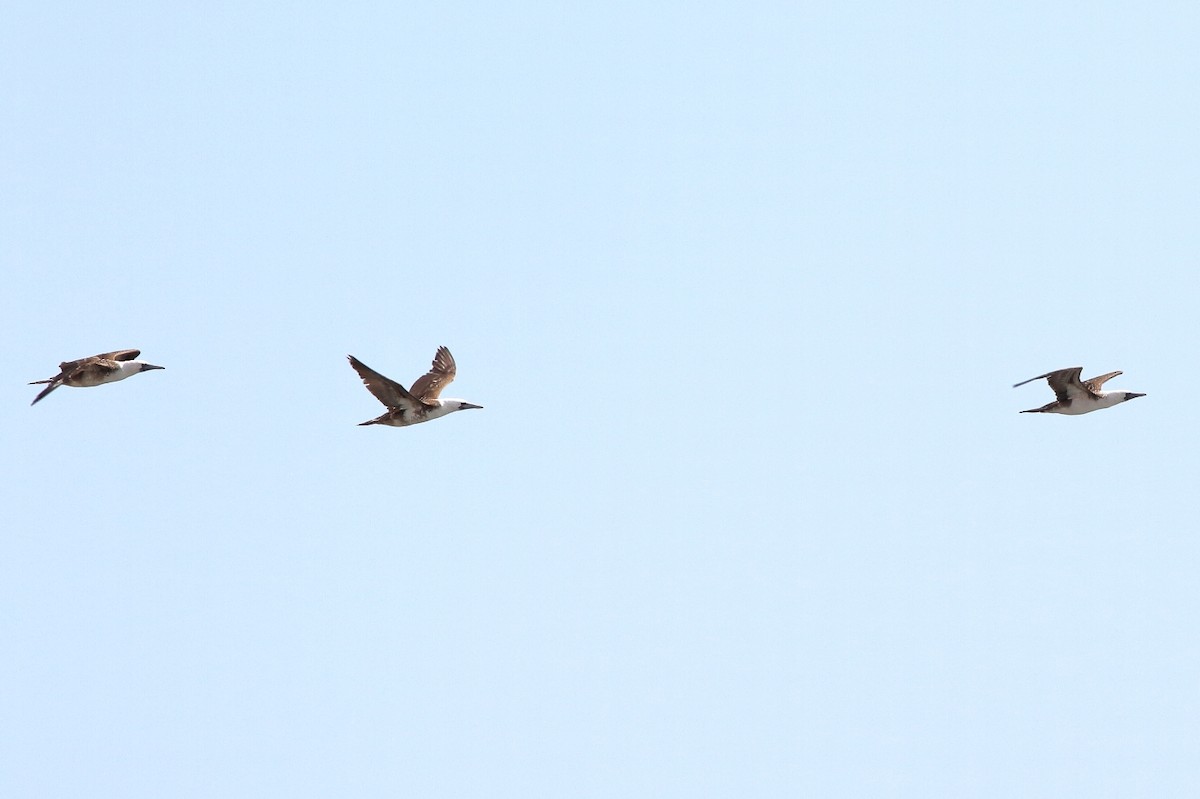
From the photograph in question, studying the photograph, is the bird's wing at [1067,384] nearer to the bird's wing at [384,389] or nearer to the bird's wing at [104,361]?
the bird's wing at [384,389]

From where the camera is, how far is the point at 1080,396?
3127 centimetres

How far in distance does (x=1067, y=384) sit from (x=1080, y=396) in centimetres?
67

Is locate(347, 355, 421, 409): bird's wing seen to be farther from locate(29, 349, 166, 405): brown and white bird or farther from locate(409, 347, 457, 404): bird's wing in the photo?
locate(29, 349, 166, 405): brown and white bird

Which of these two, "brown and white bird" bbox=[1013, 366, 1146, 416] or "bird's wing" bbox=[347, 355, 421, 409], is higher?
"brown and white bird" bbox=[1013, 366, 1146, 416]

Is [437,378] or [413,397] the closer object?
[413,397]

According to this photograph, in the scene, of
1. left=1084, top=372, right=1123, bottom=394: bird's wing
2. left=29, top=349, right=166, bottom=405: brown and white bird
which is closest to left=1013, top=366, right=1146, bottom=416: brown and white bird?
left=1084, top=372, right=1123, bottom=394: bird's wing

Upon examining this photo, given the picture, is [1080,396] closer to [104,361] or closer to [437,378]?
[437,378]

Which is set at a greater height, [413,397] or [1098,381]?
[1098,381]

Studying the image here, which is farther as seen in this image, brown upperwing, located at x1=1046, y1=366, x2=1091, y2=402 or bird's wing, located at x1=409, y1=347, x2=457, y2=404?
bird's wing, located at x1=409, y1=347, x2=457, y2=404

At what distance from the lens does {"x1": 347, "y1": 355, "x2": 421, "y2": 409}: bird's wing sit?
26922 millimetres

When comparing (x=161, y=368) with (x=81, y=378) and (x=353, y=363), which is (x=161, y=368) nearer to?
(x=81, y=378)

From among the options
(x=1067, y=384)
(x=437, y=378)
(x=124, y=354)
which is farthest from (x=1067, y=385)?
(x=124, y=354)

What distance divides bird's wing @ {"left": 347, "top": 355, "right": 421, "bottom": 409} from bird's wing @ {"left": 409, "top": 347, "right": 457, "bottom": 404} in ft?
6.10

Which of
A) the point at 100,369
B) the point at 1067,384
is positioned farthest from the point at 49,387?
the point at 1067,384
